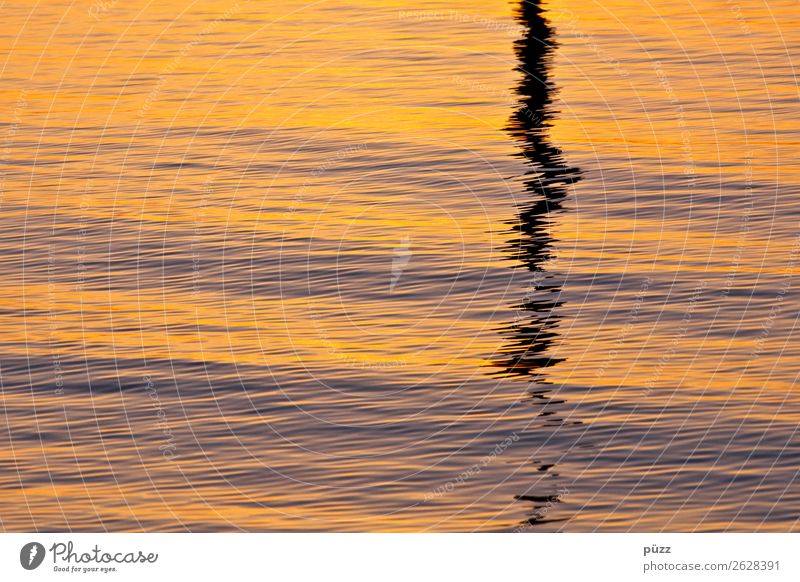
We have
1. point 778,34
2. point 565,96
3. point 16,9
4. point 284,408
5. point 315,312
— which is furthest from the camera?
point 16,9

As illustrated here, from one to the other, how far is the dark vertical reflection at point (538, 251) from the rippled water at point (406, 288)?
10cm

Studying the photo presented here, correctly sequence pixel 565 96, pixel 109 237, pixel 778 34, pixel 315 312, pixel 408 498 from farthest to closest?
pixel 778 34, pixel 565 96, pixel 109 237, pixel 315 312, pixel 408 498

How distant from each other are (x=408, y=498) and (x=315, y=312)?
328 inches

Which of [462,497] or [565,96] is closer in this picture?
[462,497]
